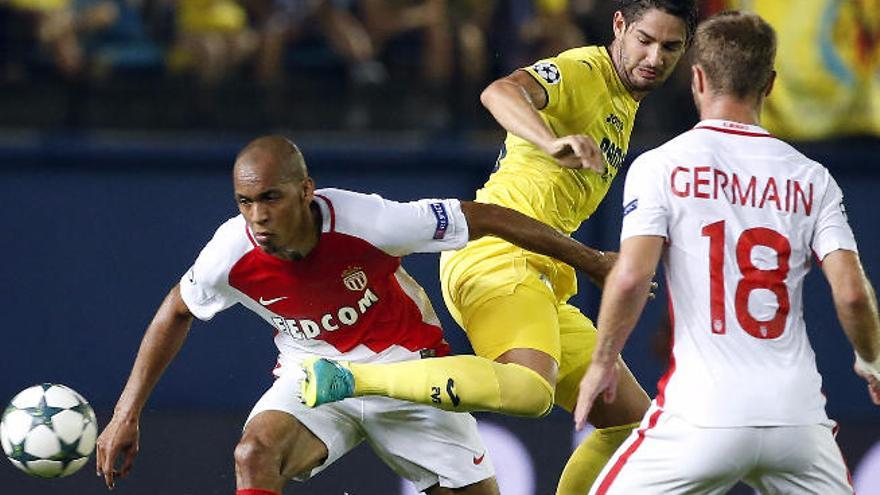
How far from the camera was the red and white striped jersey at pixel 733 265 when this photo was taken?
14.3 feet

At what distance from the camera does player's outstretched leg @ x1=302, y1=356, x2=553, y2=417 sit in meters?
5.08

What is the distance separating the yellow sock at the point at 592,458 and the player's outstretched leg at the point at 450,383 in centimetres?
75

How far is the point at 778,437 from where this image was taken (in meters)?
4.31

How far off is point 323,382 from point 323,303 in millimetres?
593

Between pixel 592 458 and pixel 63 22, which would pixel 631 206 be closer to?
pixel 592 458

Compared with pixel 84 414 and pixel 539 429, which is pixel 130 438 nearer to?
pixel 84 414

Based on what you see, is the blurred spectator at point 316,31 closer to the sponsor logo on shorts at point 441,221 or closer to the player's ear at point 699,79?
the sponsor logo on shorts at point 441,221

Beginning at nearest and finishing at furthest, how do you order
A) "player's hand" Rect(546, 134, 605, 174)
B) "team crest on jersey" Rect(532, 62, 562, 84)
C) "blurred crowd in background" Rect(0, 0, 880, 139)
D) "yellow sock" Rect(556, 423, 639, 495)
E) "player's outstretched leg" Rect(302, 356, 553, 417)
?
"player's hand" Rect(546, 134, 605, 174) → "player's outstretched leg" Rect(302, 356, 553, 417) → "team crest on jersey" Rect(532, 62, 562, 84) → "yellow sock" Rect(556, 423, 639, 495) → "blurred crowd in background" Rect(0, 0, 880, 139)

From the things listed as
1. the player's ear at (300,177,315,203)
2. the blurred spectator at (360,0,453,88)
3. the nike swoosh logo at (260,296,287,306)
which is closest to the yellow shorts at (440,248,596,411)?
the nike swoosh logo at (260,296,287,306)

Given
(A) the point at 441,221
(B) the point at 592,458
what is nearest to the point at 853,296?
(A) the point at 441,221

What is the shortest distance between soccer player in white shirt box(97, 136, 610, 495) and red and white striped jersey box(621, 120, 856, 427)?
979 mm

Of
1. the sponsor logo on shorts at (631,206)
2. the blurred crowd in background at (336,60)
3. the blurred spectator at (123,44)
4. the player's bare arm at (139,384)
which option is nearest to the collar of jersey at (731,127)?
the sponsor logo on shorts at (631,206)

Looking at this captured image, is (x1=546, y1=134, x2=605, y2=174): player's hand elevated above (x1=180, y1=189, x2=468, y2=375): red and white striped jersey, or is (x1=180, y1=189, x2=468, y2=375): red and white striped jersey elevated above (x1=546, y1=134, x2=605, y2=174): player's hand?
(x1=546, y1=134, x2=605, y2=174): player's hand

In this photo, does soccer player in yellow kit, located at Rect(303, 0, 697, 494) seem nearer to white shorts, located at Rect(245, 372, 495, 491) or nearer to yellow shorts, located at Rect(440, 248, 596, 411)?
yellow shorts, located at Rect(440, 248, 596, 411)
